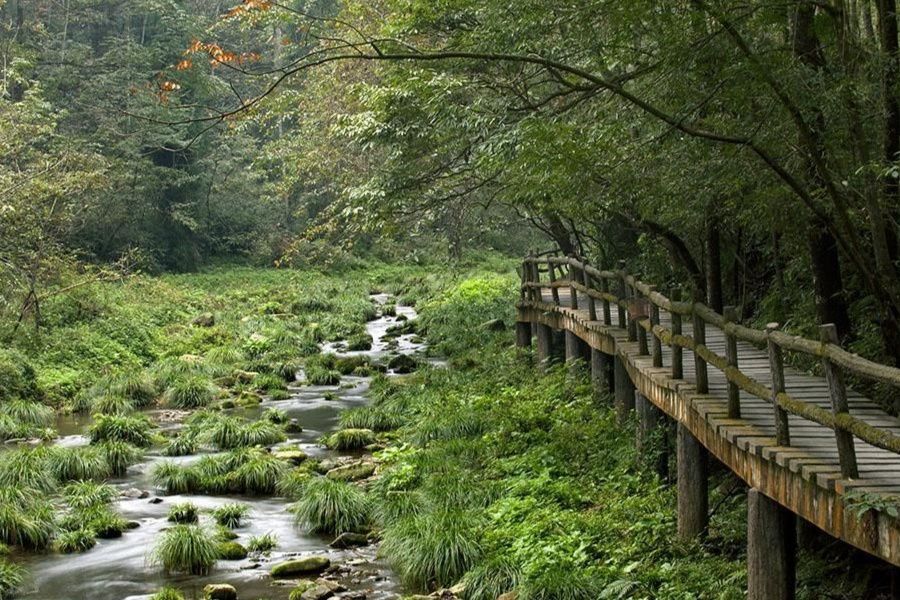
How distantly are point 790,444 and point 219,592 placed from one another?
19.5ft

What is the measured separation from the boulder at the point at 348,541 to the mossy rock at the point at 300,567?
80cm

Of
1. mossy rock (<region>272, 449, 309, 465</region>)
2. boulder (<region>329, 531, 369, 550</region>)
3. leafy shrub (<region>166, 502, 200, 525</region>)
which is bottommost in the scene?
boulder (<region>329, 531, 369, 550</region>)

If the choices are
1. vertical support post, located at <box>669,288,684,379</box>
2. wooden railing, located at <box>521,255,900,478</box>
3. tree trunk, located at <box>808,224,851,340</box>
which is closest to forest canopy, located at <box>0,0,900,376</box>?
tree trunk, located at <box>808,224,851,340</box>

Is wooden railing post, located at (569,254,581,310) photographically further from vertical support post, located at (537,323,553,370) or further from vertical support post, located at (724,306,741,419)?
vertical support post, located at (724,306,741,419)

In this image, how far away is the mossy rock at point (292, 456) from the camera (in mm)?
14766

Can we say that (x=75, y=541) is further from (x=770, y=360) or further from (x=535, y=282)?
(x=535, y=282)

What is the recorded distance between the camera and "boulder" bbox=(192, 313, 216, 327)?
2941 cm

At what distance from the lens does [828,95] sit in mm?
7598

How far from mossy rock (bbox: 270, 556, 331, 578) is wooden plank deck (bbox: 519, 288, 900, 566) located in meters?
4.16

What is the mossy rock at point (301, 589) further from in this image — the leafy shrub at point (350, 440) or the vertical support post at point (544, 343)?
the vertical support post at point (544, 343)

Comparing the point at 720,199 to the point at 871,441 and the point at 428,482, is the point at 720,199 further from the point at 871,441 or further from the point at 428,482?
the point at 871,441

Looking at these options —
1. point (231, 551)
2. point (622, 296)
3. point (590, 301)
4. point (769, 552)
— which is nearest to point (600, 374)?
point (590, 301)

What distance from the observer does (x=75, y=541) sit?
36.2 ft

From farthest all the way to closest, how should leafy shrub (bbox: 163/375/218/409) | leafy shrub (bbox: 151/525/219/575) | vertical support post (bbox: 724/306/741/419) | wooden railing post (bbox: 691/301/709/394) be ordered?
leafy shrub (bbox: 163/375/218/409) → leafy shrub (bbox: 151/525/219/575) → wooden railing post (bbox: 691/301/709/394) → vertical support post (bbox: 724/306/741/419)
